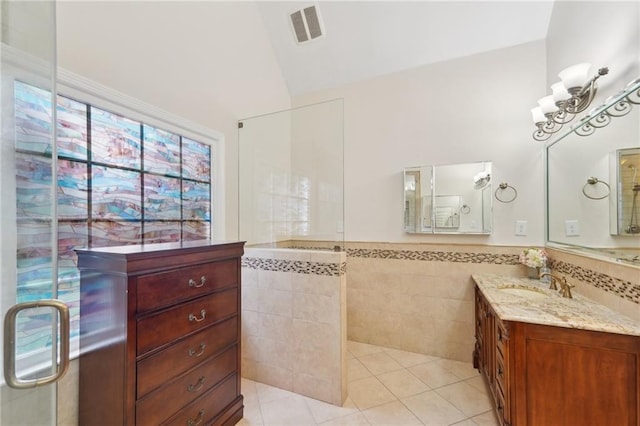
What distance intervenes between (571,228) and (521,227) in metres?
0.46

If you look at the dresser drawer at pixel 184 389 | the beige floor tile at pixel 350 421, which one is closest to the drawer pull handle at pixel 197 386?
the dresser drawer at pixel 184 389

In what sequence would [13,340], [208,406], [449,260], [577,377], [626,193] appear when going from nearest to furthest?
1. [13,340]
2. [577,377]
3. [626,193]
4. [208,406]
5. [449,260]

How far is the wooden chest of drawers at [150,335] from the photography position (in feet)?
3.71

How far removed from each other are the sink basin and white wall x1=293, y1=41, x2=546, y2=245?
0.57 meters

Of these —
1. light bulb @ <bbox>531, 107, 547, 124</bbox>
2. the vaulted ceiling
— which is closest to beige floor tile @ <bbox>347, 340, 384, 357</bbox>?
light bulb @ <bbox>531, 107, 547, 124</bbox>

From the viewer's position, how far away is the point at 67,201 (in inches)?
52.4

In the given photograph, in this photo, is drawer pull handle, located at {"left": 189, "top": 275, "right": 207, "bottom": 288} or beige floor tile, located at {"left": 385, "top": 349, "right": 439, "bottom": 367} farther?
beige floor tile, located at {"left": 385, "top": 349, "right": 439, "bottom": 367}

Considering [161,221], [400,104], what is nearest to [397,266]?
[400,104]

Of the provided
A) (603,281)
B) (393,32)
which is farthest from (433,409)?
(393,32)

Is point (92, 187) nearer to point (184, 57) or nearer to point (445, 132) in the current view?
point (184, 57)

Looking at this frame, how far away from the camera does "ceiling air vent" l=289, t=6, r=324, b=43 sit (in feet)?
8.34

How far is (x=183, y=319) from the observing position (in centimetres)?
136

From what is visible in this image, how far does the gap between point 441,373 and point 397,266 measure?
97 cm

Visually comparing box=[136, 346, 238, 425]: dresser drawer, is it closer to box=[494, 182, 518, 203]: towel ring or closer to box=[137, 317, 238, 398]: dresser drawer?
box=[137, 317, 238, 398]: dresser drawer
